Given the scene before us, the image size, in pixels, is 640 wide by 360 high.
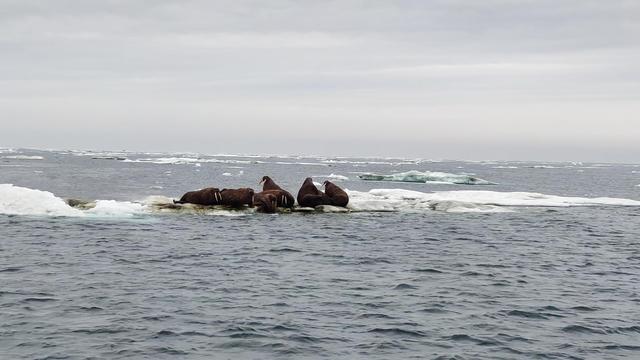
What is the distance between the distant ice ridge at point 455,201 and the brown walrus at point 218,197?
5740 mm

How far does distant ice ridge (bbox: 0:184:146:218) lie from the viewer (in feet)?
98.1

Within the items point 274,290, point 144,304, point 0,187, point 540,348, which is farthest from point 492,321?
point 0,187

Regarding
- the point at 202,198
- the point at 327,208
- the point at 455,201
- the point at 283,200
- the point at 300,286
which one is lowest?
the point at 300,286

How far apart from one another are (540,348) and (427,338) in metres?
2.09

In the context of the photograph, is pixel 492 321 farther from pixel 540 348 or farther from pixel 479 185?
pixel 479 185

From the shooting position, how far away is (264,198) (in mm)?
33781

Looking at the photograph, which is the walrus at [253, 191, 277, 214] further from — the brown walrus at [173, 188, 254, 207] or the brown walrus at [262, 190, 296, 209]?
the brown walrus at [262, 190, 296, 209]

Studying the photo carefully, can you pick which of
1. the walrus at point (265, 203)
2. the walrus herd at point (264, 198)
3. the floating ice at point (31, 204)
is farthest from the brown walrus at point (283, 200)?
the floating ice at point (31, 204)

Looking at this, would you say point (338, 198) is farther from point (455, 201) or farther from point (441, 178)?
point (441, 178)

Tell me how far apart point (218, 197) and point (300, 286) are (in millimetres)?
17085

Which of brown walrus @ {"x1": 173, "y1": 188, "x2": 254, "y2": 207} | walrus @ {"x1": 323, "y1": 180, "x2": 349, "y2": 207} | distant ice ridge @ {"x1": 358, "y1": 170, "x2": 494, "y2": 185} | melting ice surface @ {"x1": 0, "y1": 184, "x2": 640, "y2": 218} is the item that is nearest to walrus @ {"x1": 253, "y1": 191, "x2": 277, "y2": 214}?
brown walrus @ {"x1": 173, "y1": 188, "x2": 254, "y2": 207}

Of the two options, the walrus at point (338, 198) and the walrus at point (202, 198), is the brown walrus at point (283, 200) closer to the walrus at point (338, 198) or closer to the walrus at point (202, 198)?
the walrus at point (338, 198)

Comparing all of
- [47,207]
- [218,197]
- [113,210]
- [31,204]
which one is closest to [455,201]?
[218,197]

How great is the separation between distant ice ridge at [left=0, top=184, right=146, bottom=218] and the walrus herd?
10.7 feet
